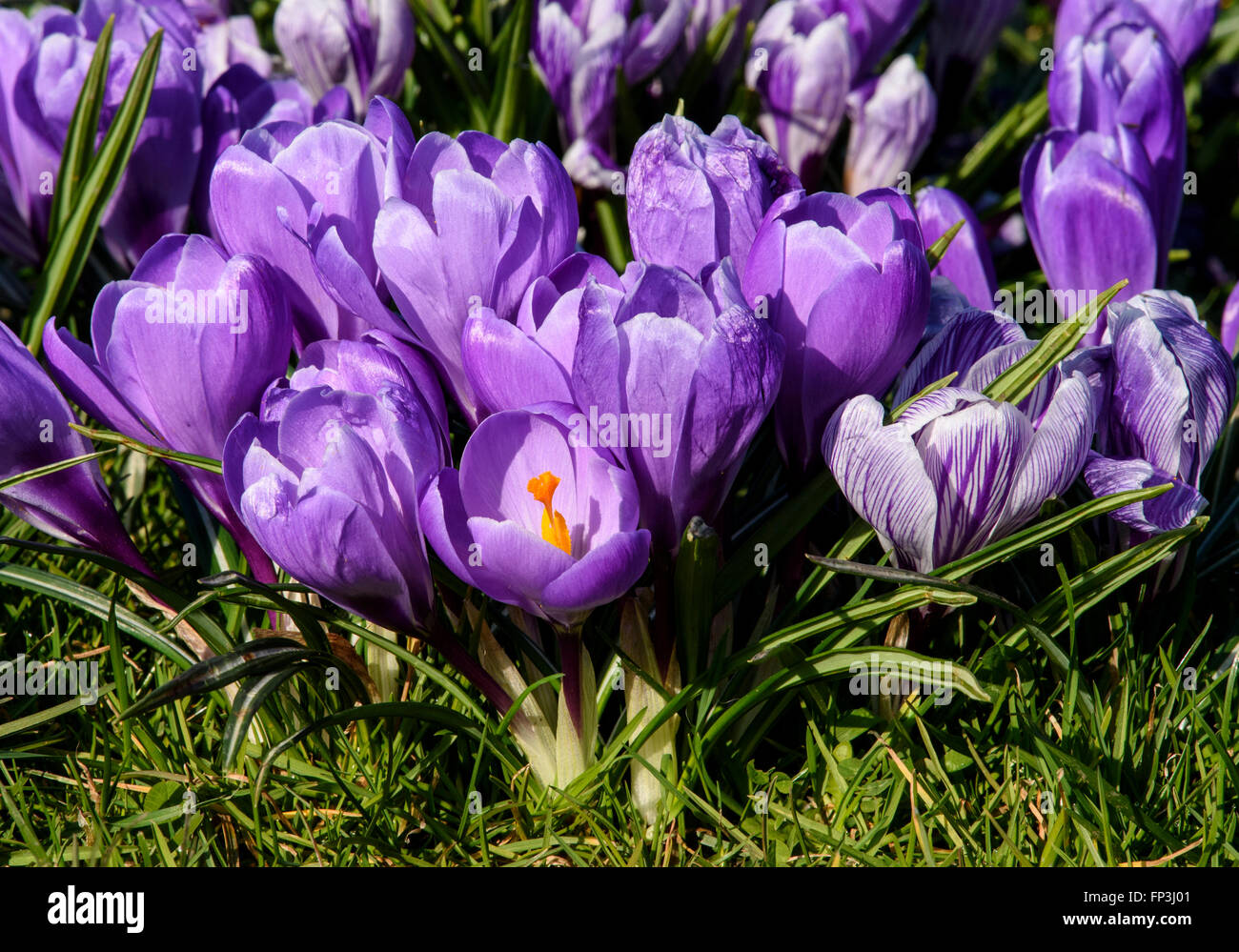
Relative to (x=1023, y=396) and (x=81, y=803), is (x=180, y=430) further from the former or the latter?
(x=1023, y=396)

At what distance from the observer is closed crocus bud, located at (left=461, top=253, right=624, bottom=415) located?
0.92 meters

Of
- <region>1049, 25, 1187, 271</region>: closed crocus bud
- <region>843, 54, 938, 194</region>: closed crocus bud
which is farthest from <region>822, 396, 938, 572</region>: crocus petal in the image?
<region>843, 54, 938, 194</region>: closed crocus bud

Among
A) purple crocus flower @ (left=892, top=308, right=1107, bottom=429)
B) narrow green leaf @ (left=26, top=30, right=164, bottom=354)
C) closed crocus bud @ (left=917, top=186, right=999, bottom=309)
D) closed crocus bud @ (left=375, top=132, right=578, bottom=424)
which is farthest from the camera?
narrow green leaf @ (left=26, top=30, right=164, bottom=354)

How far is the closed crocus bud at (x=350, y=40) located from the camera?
1.80 m

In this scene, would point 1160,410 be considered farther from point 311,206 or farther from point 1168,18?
point 1168,18

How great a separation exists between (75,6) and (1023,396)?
2.78m

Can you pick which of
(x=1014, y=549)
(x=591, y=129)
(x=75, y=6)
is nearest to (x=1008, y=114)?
(x=591, y=129)

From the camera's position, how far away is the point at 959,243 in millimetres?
1349

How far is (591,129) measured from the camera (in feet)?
6.11

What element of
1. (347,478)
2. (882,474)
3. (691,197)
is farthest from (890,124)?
(347,478)

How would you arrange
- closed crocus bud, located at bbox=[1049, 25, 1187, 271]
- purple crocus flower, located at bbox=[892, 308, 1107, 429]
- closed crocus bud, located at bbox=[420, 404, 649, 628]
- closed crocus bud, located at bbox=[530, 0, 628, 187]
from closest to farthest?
1. closed crocus bud, located at bbox=[420, 404, 649, 628]
2. purple crocus flower, located at bbox=[892, 308, 1107, 429]
3. closed crocus bud, located at bbox=[1049, 25, 1187, 271]
4. closed crocus bud, located at bbox=[530, 0, 628, 187]

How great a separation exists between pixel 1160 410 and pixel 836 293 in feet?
1.29

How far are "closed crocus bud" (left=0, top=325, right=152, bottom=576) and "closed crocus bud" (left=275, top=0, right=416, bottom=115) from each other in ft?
3.14

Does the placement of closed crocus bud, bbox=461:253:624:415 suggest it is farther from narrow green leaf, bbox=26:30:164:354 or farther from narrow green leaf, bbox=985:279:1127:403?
narrow green leaf, bbox=26:30:164:354
